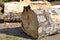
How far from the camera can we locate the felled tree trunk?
523 cm

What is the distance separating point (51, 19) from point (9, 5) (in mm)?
3189

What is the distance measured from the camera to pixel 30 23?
18.3 feet

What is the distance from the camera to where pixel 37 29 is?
5125mm

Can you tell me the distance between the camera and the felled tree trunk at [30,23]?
5235 millimetres

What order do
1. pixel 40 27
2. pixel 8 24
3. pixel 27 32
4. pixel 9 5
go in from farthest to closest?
pixel 9 5
pixel 8 24
pixel 27 32
pixel 40 27

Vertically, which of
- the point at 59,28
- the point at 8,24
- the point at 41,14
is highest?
the point at 41,14

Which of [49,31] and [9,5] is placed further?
[9,5]

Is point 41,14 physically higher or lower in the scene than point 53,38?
higher

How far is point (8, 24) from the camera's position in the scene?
24.4 feet

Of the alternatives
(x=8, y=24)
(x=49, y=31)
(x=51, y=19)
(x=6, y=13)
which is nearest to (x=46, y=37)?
(x=49, y=31)

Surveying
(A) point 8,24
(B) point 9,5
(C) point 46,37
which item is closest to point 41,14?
(C) point 46,37

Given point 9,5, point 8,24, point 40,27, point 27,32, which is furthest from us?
point 9,5

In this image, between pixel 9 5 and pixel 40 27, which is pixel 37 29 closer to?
pixel 40 27

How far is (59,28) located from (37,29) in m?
0.65
